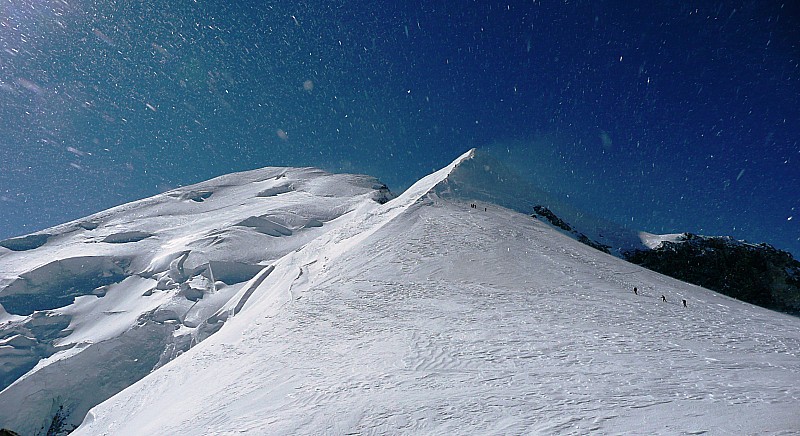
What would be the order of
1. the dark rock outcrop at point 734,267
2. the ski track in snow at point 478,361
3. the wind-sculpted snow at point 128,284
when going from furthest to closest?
the dark rock outcrop at point 734,267, the wind-sculpted snow at point 128,284, the ski track in snow at point 478,361

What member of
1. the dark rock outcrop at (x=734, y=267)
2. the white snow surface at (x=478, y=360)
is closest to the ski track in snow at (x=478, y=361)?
the white snow surface at (x=478, y=360)

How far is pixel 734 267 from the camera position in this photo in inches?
1812

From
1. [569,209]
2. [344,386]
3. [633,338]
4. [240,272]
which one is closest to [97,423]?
[344,386]

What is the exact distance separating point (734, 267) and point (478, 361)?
166 feet

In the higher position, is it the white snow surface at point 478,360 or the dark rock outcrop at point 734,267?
the dark rock outcrop at point 734,267

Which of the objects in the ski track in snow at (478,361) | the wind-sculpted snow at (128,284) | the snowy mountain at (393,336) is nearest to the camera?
the ski track in snow at (478,361)

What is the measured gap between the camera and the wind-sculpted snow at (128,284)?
2881 cm

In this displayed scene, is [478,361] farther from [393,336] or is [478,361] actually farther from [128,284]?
[128,284]

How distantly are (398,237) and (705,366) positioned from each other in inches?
714

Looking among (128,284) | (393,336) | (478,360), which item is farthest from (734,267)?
(128,284)

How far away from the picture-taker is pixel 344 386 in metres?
8.58

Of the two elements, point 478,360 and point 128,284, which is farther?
point 128,284

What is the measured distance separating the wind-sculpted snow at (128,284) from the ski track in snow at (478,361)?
14.6 m

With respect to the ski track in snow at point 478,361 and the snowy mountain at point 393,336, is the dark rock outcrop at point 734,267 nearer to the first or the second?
the snowy mountain at point 393,336
